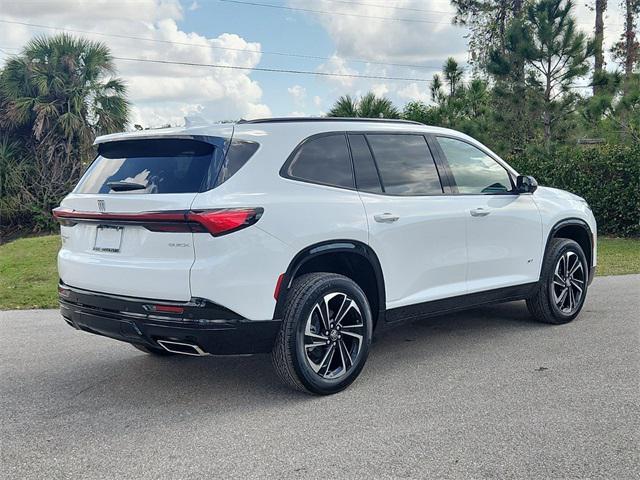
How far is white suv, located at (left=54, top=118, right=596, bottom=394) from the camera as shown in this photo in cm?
398

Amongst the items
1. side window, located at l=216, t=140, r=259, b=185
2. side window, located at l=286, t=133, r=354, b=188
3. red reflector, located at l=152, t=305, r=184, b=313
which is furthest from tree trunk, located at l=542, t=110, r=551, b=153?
red reflector, located at l=152, t=305, r=184, b=313

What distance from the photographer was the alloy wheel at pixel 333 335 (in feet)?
14.5

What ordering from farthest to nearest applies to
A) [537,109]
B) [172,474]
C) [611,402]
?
[537,109] → [611,402] → [172,474]

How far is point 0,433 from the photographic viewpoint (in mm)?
3963

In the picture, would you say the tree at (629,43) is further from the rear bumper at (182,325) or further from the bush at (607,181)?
the rear bumper at (182,325)

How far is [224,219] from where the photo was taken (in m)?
3.93

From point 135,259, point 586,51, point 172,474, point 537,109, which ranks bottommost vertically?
point 172,474

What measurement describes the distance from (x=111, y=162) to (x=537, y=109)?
40.6 ft

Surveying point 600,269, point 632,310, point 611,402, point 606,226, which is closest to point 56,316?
point 611,402

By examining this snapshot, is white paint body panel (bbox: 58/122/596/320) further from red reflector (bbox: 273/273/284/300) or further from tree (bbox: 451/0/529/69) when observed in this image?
tree (bbox: 451/0/529/69)

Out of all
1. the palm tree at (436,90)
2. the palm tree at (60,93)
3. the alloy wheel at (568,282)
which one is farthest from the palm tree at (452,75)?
the alloy wheel at (568,282)

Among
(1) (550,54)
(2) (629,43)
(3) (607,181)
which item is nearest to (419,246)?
(3) (607,181)

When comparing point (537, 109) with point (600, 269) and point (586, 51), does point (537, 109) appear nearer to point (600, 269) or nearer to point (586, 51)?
point (586, 51)

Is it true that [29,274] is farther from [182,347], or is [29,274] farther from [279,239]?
[279,239]
